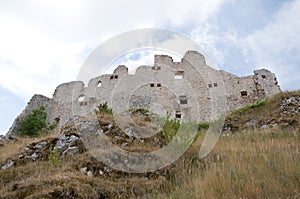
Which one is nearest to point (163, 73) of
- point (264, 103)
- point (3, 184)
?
point (264, 103)

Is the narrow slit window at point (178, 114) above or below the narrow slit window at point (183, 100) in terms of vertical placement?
below

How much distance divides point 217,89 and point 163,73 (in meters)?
4.13

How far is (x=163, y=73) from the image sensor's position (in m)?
23.3

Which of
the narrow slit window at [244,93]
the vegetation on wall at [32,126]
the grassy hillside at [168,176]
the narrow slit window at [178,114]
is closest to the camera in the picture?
the grassy hillside at [168,176]

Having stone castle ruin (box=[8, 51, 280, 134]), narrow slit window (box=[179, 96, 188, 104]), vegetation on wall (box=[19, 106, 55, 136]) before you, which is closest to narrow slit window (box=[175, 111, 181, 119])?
stone castle ruin (box=[8, 51, 280, 134])

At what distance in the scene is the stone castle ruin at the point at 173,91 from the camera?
71.2 feet

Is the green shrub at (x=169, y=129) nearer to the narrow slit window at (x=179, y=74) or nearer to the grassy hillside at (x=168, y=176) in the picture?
the grassy hillside at (x=168, y=176)

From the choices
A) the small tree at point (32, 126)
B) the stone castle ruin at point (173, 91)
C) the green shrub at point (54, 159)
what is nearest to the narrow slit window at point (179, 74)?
the stone castle ruin at point (173, 91)

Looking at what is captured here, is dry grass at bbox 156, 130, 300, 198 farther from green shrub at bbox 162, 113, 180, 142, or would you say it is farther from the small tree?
the small tree

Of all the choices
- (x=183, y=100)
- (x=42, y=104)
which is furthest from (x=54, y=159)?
(x=42, y=104)

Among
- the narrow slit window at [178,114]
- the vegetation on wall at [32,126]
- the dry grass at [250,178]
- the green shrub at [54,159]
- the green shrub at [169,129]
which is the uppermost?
the narrow slit window at [178,114]

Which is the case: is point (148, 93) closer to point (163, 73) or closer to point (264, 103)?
point (163, 73)

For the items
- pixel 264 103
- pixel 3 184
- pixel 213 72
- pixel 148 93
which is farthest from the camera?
pixel 213 72

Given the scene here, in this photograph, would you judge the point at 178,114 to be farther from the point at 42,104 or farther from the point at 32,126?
the point at 42,104
